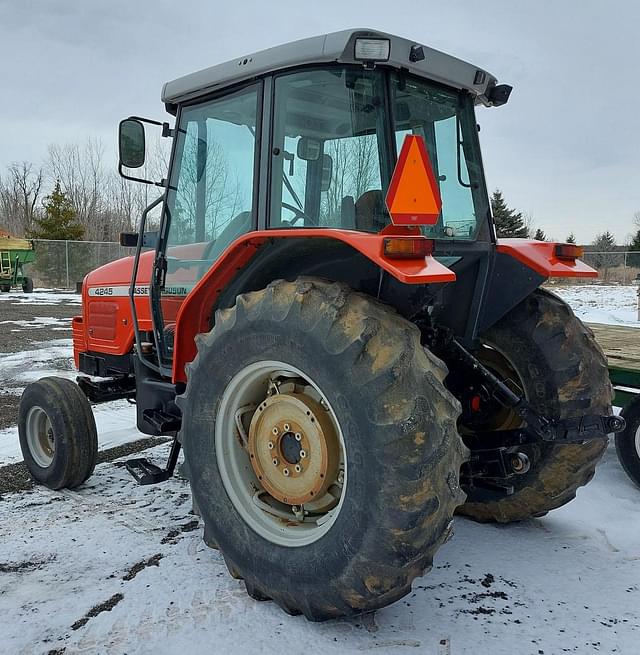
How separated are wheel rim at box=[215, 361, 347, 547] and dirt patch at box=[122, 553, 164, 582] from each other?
0.64 m

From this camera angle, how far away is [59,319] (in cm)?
1486

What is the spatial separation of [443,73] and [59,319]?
13763 mm

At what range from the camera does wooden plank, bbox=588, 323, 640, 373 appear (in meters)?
4.38

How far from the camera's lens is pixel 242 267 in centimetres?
297

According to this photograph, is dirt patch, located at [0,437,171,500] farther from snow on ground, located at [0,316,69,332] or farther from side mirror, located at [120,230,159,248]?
snow on ground, located at [0,316,69,332]

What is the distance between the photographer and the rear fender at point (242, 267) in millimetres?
2199

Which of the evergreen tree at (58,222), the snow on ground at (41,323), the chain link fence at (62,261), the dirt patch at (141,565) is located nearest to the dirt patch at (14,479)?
the dirt patch at (141,565)

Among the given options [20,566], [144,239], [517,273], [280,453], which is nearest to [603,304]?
[517,273]

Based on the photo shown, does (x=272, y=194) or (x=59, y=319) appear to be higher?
(x=272, y=194)

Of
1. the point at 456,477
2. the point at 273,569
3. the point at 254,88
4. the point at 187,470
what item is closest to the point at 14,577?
the point at 187,470

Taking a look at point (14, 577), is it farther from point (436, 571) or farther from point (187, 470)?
point (436, 571)

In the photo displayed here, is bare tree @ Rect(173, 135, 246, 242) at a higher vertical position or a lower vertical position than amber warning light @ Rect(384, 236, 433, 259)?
higher

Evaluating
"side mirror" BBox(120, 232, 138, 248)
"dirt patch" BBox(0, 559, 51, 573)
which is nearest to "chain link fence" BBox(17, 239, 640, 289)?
"side mirror" BBox(120, 232, 138, 248)

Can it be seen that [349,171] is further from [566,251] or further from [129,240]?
[129,240]
